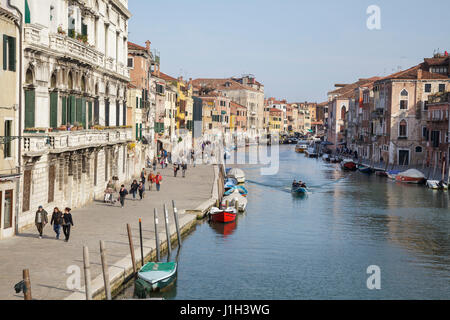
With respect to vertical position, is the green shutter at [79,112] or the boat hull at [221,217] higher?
the green shutter at [79,112]

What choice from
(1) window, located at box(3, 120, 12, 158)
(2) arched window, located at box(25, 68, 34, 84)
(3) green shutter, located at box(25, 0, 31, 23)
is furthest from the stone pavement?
(3) green shutter, located at box(25, 0, 31, 23)

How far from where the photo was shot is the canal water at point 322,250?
67.6 ft

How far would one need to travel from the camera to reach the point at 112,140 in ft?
113

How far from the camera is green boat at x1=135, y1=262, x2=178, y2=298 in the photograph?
18.2 m

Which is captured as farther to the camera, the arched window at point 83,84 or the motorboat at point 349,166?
the motorboat at point 349,166

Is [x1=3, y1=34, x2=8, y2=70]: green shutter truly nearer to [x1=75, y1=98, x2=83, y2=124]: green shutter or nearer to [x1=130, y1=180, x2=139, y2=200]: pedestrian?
[x1=75, y1=98, x2=83, y2=124]: green shutter

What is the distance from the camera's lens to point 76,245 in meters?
21.2

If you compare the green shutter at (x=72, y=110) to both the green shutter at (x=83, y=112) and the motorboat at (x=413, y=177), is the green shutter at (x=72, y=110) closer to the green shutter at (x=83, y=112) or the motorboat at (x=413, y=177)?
the green shutter at (x=83, y=112)

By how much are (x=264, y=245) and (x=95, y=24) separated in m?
14.3

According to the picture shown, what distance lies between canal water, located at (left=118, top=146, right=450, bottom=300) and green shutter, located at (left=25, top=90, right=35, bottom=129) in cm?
742

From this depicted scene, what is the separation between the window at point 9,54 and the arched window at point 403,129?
54.7 metres

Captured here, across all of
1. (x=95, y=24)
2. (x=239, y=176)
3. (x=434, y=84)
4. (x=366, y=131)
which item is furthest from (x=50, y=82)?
(x=366, y=131)

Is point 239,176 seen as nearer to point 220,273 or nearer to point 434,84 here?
point 434,84

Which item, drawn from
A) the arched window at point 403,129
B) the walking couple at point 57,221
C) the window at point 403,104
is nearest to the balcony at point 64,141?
the walking couple at point 57,221
